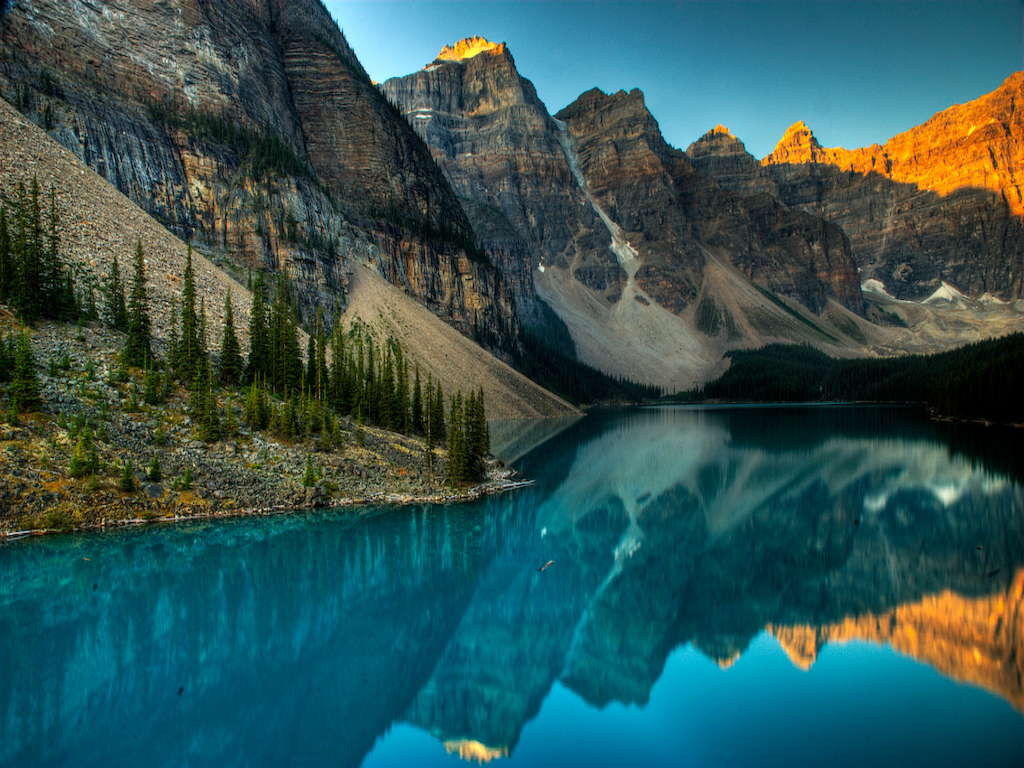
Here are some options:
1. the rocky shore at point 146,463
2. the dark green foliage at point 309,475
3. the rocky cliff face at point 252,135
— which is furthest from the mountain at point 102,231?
the dark green foliage at point 309,475

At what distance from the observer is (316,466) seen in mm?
26953

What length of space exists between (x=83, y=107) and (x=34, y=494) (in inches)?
1945

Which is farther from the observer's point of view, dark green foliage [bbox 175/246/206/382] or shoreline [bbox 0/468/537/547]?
dark green foliage [bbox 175/246/206/382]

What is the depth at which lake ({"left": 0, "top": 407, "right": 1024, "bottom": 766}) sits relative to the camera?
9.76 metres

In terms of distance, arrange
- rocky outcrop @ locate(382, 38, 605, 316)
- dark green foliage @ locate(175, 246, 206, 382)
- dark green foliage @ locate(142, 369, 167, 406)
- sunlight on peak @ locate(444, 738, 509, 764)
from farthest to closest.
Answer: rocky outcrop @ locate(382, 38, 605, 316) < dark green foliage @ locate(175, 246, 206, 382) < dark green foliage @ locate(142, 369, 167, 406) < sunlight on peak @ locate(444, 738, 509, 764)

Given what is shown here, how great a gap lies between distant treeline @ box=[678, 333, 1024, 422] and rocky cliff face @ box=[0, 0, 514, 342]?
63.7 metres

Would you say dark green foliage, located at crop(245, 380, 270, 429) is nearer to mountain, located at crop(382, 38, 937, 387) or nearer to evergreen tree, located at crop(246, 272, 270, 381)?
evergreen tree, located at crop(246, 272, 270, 381)

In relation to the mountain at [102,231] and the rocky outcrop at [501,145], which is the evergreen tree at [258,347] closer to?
the mountain at [102,231]

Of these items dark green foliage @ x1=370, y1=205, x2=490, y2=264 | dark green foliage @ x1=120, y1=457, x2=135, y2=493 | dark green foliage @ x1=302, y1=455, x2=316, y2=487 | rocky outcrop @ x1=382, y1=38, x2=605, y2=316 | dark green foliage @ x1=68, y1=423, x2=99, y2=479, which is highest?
rocky outcrop @ x1=382, y1=38, x2=605, y2=316

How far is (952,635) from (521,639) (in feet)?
31.3

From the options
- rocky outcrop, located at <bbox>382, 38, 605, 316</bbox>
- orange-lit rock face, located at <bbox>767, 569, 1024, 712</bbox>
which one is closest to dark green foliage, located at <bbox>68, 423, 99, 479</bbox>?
orange-lit rock face, located at <bbox>767, 569, 1024, 712</bbox>

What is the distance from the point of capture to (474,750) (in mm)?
9672

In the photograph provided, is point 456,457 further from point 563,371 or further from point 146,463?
point 563,371

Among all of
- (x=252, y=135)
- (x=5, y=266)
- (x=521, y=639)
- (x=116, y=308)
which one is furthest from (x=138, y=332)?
(x=252, y=135)
